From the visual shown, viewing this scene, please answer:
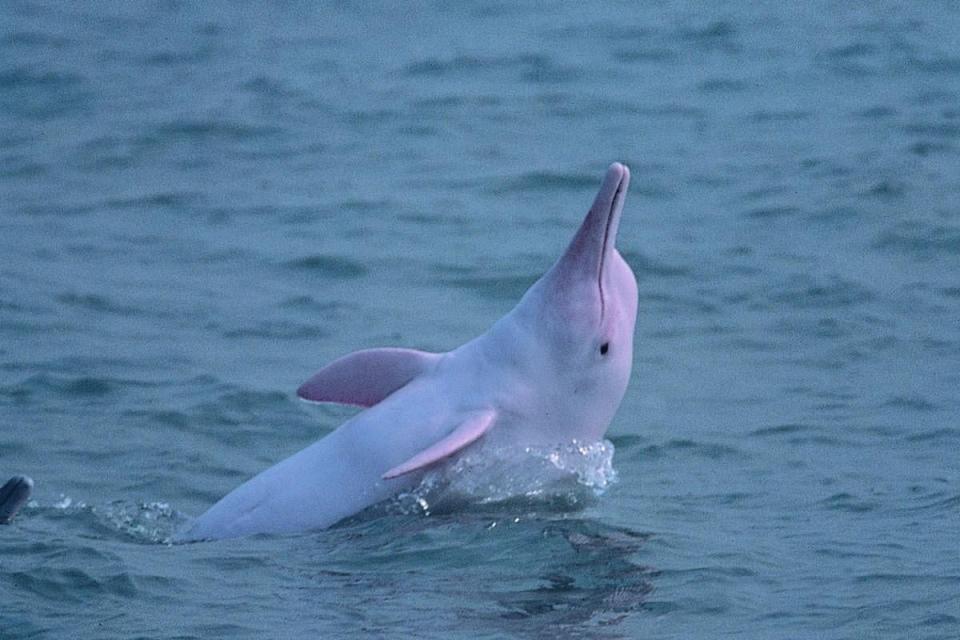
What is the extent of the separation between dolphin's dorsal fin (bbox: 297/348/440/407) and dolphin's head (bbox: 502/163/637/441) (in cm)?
63

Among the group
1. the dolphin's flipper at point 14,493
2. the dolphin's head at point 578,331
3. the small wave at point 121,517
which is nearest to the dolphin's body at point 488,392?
the dolphin's head at point 578,331

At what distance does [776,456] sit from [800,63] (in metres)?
11.8

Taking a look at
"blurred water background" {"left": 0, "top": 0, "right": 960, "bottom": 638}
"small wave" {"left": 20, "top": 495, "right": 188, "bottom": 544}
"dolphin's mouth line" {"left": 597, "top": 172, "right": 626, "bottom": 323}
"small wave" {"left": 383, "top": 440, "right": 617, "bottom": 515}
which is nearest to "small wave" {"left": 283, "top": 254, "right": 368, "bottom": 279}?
"blurred water background" {"left": 0, "top": 0, "right": 960, "bottom": 638}

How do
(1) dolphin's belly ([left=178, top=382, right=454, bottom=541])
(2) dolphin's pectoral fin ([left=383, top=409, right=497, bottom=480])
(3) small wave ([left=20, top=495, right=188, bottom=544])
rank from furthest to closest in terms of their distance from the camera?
(3) small wave ([left=20, top=495, right=188, bottom=544]) < (1) dolphin's belly ([left=178, top=382, right=454, bottom=541]) < (2) dolphin's pectoral fin ([left=383, top=409, right=497, bottom=480])

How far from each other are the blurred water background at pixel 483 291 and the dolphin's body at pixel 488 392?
0.22 meters

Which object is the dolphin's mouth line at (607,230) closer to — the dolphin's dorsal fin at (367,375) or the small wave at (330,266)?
the dolphin's dorsal fin at (367,375)

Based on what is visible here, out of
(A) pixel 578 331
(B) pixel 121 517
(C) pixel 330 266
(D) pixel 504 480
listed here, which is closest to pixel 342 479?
(D) pixel 504 480

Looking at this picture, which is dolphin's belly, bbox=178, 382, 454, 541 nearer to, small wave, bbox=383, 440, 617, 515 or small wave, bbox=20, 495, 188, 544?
small wave, bbox=383, 440, 617, 515

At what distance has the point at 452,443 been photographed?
30.0ft

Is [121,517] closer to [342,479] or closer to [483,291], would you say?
[342,479]

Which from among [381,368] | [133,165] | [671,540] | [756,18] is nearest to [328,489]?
[381,368]

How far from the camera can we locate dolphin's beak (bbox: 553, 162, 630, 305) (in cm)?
947

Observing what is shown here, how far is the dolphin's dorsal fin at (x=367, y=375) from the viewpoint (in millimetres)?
9766

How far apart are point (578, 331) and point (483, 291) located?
608cm
